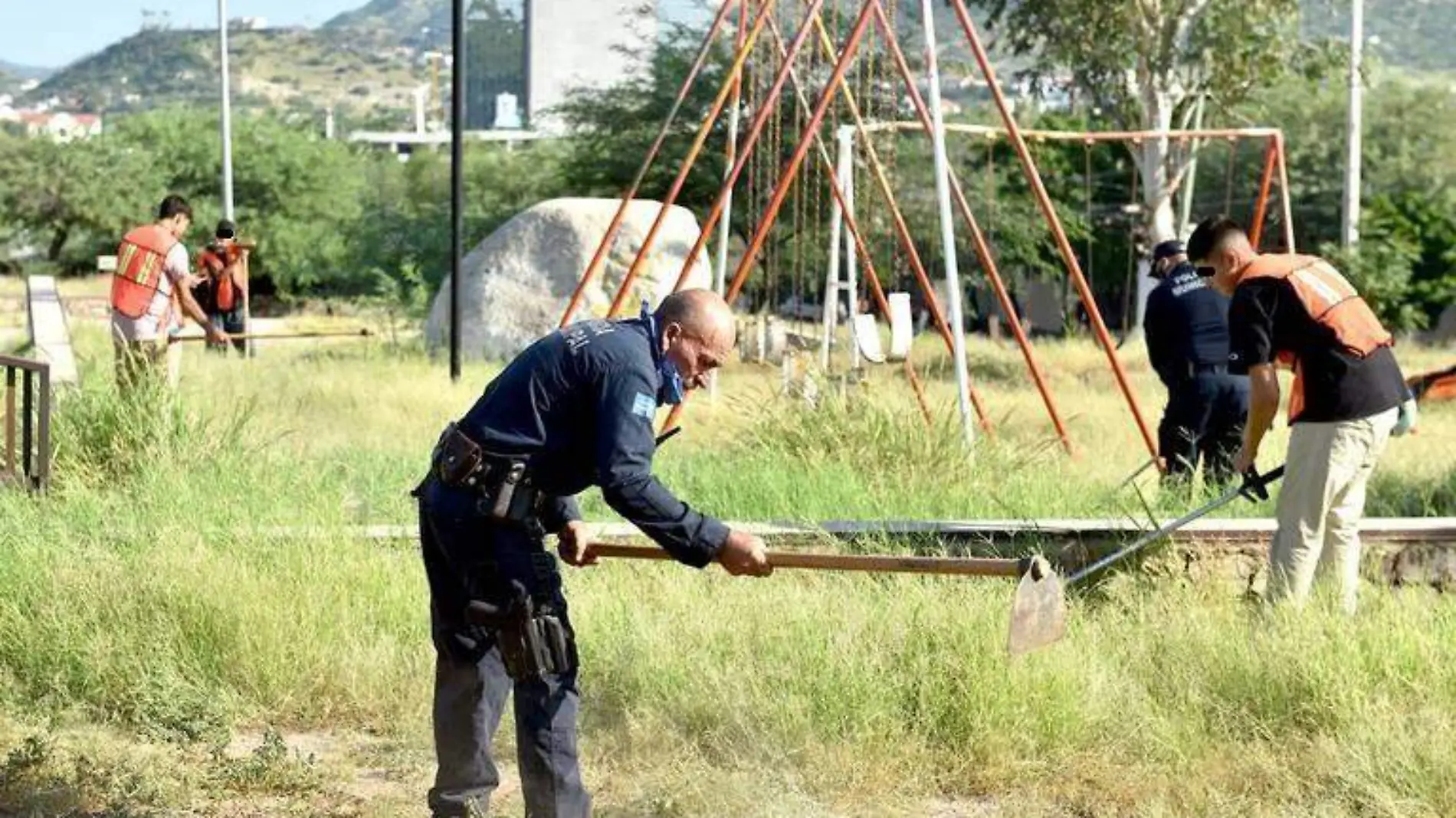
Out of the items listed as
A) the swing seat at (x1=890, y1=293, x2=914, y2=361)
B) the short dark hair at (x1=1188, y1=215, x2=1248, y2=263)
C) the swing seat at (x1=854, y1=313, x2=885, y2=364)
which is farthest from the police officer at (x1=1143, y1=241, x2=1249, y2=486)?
the short dark hair at (x1=1188, y1=215, x2=1248, y2=263)

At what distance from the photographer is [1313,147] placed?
44.8m

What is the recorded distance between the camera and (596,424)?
17.2ft

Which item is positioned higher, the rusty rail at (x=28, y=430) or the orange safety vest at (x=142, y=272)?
the orange safety vest at (x=142, y=272)

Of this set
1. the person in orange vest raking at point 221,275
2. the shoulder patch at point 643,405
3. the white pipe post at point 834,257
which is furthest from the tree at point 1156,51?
the shoulder patch at point 643,405

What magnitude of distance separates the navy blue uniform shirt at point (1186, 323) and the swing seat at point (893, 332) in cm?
216

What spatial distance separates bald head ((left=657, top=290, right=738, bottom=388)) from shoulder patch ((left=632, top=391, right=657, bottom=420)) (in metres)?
0.18

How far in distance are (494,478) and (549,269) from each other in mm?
15337

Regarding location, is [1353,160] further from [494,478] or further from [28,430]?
[494,478]

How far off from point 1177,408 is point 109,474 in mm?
5197

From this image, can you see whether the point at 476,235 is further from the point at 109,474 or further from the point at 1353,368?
the point at 1353,368

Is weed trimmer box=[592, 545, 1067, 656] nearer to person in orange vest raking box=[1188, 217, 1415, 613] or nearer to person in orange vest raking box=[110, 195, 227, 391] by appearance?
person in orange vest raking box=[1188, 217, 1415, 613]

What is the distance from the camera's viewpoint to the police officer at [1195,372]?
10.5m

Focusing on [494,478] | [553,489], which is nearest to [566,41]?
[553,489]

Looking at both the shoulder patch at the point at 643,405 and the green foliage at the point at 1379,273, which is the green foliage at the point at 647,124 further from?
the shoulder patch at the point at 643,405
